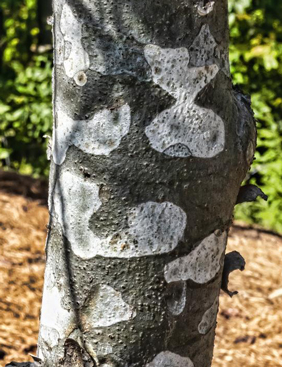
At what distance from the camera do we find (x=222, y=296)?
13.6ft

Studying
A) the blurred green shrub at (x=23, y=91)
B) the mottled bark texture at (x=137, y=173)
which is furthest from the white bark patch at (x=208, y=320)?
the blurred green shrub at (x=23, y=91)

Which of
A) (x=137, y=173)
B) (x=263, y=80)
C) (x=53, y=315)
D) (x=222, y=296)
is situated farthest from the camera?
(x=263, y=80)

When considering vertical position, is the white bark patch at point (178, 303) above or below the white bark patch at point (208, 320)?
above

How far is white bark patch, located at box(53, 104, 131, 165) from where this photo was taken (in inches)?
51.3

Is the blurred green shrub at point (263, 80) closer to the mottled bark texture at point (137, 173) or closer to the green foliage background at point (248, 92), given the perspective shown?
the green foliage background at point (248, 92)

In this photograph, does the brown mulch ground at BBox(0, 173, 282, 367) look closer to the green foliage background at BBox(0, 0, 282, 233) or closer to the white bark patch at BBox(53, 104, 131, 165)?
the green foliage background at BBox(0, 0, 282, 233)

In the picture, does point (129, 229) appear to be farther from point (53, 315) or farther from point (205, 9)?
point (205, 9)

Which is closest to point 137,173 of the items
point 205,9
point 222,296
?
point 205,9

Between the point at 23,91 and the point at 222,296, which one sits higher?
the point at 23,91

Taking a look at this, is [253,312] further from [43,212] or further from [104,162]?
[104,162]

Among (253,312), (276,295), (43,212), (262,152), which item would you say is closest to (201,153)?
(253,312)

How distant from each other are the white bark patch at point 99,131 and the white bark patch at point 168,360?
500 mm

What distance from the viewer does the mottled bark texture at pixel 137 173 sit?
1299 mm

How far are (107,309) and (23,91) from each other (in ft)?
14.6
